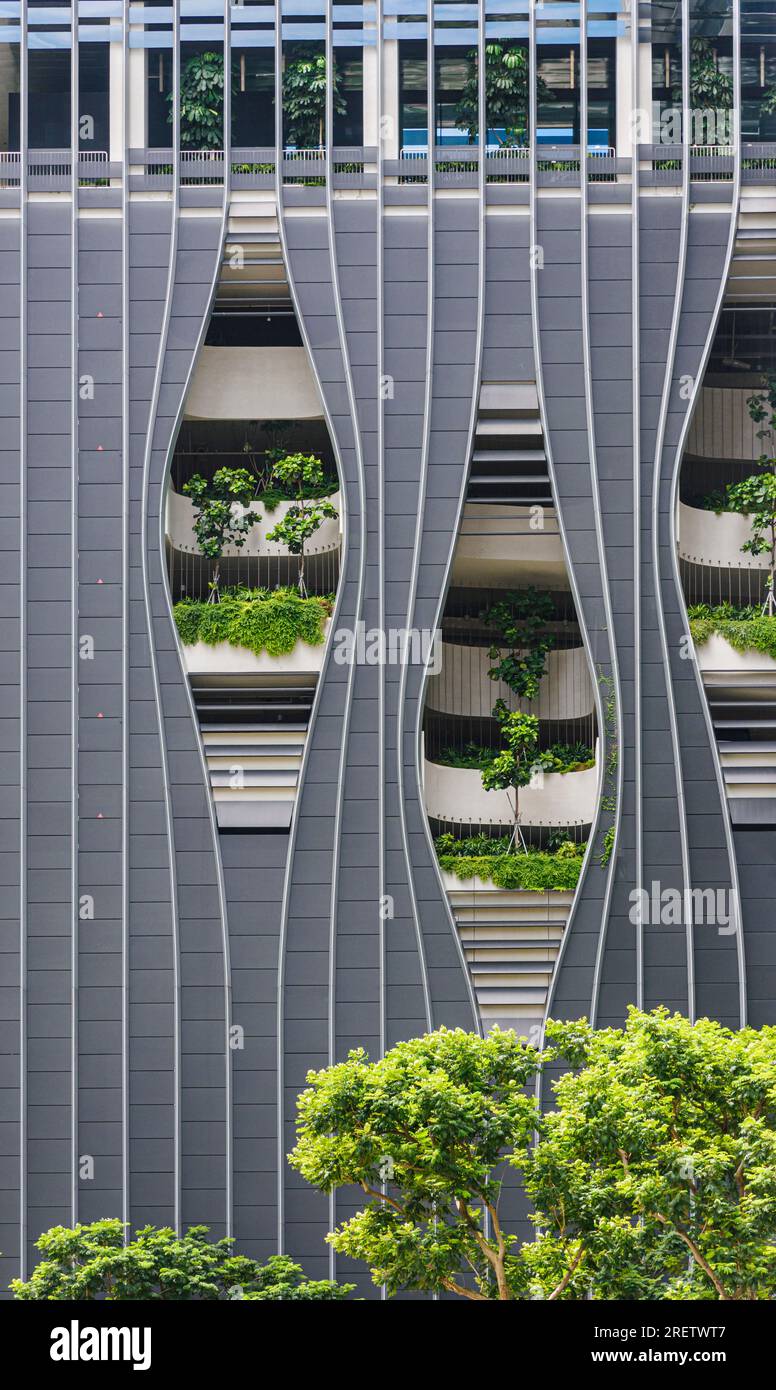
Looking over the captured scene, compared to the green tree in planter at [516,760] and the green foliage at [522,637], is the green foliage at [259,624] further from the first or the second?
the green tree in planter at [516,760]

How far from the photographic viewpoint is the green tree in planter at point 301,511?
23.9 m

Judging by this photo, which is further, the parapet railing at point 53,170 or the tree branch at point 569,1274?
the parapet railing at point 53,170

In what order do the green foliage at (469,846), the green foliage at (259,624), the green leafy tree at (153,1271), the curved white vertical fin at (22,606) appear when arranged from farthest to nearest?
the green foliage at (469,846) < the green foliage at (259,624) < the curved white vertical fin at (22,606) < the green leafy tree at (153,1271)

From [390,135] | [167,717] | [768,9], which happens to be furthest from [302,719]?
[768,9]

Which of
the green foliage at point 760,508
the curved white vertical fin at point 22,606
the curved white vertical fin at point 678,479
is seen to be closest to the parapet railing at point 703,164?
the curved white vertical fin at point 678,479

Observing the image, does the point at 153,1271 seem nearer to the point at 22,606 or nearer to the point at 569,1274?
the point at 569,1274

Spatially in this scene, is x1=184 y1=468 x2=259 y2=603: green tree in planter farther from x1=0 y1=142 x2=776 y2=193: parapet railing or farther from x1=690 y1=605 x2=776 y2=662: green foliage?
x1=690 y1=605 x2=776 y2=662: green foliage

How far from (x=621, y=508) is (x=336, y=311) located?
17.4 ft

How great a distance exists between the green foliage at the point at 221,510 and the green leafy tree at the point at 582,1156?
9.18 metres

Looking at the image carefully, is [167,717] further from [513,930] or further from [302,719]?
[513,930]

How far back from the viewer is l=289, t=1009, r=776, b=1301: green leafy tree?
15.7 m

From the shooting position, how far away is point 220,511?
24.0 meters

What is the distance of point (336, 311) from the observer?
23531 mm

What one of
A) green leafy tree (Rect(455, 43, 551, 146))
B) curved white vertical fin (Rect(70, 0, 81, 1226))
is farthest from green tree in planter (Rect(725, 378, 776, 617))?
curved white vertical fin (Rect(70, 0, 81, 1226))
